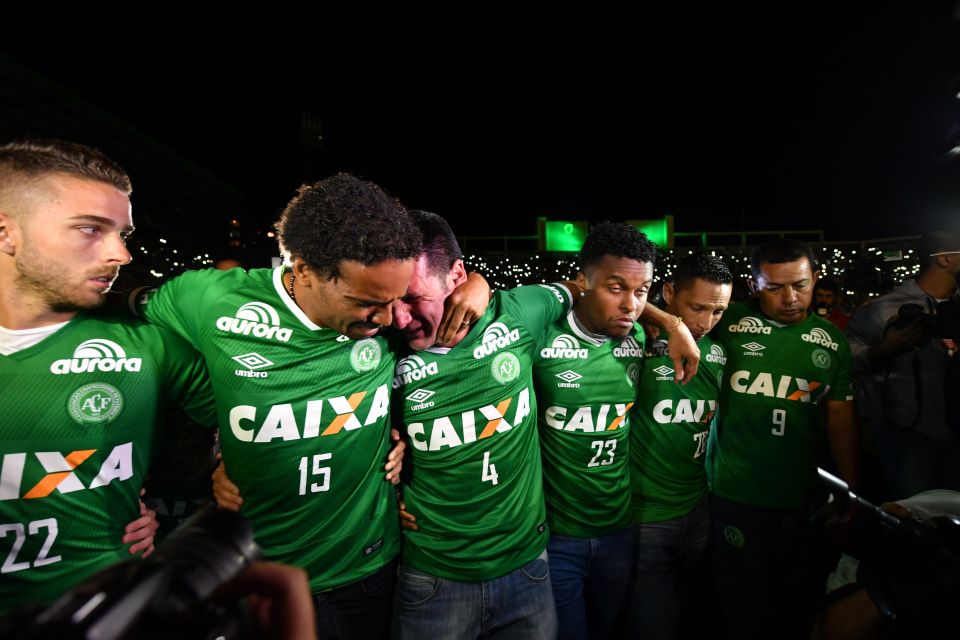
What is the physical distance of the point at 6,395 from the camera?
4.91 ft

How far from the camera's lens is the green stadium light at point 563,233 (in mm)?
23953

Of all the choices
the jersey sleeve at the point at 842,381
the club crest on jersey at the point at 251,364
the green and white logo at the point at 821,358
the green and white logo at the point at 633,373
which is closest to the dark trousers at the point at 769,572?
the jersey sleeve at the point at 842,381

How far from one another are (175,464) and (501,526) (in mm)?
1574

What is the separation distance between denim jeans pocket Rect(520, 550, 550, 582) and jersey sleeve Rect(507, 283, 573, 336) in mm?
1102

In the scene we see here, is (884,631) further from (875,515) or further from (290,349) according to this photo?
(290,349)

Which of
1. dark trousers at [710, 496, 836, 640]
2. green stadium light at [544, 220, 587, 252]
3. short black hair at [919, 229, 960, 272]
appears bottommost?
dark trousers at [710, 496, 836, 640]

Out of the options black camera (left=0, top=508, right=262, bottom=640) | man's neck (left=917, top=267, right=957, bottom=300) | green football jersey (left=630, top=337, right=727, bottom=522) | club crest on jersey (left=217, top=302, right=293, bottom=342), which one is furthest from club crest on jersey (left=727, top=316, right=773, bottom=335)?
black camera (left=0, top=508, right=262, bottom=640)

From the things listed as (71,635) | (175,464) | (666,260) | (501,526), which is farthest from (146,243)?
(666,260)

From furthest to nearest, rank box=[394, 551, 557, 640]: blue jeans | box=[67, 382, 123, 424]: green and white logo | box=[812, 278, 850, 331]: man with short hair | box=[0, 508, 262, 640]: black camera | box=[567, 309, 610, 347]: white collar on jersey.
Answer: box=[812, 278, 850, 331]: man with short hair
box=[567, 309, 610, 347]: white collar on jersey
box=[394, 551, 557, 640]: blue jeans
box=[67, 382, 123, 424]: green and white logo
box=[0, 508, 262, 640]: black camera

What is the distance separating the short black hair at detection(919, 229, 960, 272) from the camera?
346 cm

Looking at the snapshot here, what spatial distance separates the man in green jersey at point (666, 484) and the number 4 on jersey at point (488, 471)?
1.11 metres

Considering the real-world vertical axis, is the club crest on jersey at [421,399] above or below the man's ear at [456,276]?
below

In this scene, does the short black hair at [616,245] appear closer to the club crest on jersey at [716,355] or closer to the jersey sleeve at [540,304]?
the jersey sleeve at [540,304]

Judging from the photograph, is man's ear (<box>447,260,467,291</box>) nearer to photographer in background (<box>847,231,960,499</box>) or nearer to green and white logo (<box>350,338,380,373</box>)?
green and white logo (<box>350,338,380,373</box>)
